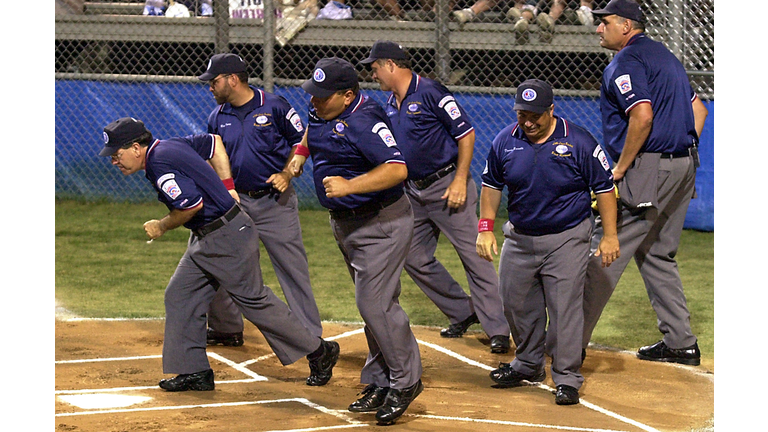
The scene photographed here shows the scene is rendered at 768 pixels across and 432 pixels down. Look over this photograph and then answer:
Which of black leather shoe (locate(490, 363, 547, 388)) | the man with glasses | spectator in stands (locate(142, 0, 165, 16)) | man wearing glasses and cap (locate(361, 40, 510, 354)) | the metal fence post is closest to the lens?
black leather shoe (locate(490, 363, 547, 388))

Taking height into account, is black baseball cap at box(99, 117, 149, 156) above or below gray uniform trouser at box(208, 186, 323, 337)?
above

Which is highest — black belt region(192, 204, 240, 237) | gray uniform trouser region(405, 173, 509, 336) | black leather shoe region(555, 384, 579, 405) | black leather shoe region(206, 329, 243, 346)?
black belt region(192, 204, 240, 237)

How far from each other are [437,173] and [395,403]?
2055 mm

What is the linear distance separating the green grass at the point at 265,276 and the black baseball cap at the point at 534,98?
2.29 m

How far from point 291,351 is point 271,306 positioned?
12.1 inches

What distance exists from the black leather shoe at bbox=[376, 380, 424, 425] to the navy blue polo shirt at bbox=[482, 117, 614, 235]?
1.13 m

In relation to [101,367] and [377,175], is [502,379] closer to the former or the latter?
[377,175]

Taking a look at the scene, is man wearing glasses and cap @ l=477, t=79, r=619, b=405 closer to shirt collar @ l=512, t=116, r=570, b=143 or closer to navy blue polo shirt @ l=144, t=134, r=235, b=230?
shirt collar @ l=512, t=116, r=570, b=143

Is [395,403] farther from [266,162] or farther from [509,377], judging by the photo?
[266,162]

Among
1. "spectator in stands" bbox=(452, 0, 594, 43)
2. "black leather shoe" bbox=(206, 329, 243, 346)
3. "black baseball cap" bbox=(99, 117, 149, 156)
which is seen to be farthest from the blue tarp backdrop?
"black baseball cap" bbox=(99, 117, 149, 156)

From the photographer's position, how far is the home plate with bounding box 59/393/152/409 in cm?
536

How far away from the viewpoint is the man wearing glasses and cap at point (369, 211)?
5004mm

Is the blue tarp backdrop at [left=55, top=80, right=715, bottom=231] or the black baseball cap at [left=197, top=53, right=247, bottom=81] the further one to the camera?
the blue tarp backdrop at [left=55, top=80, right=715, bottom=231]

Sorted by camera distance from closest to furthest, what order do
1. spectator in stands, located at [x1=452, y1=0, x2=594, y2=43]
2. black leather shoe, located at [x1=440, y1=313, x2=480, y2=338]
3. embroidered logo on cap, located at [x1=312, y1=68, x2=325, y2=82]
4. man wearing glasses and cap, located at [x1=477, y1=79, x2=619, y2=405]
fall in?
embroidered logo on cap, located at [x1=312, y1=68, x2=325, y2=82] → man wearing glasses and cap, located at [x1=477, y1=79, x2=619, y2=405] → black leather shoe, located at [x1=440, y1=313, x2=480, y2=338] → spectator in stands, located at [x1=452, y1=0, x2=594, y2=43]
